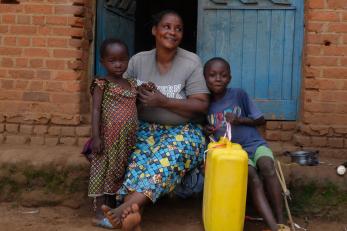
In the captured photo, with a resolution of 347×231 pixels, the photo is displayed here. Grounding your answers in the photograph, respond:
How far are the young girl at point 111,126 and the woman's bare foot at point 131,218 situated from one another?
1.19 feet

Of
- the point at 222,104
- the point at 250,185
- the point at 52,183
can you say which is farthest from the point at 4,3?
the point at 250,185

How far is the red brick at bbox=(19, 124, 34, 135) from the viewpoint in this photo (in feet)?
14.7

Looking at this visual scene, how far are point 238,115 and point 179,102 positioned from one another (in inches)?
17.0

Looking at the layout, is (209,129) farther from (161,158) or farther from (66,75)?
(66,75)

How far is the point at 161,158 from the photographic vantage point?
347cm

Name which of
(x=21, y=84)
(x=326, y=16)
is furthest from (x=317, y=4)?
(x=21, y=84)

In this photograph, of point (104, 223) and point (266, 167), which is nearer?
point (266, 167)

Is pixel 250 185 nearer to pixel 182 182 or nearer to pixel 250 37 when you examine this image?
pixel 182 182

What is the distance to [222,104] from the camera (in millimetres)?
3754

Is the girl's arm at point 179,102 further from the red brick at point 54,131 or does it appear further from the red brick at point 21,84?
the red brick at point 21,84

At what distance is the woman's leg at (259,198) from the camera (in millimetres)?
3254

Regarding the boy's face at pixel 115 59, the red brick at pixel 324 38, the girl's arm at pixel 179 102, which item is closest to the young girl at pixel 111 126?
the boy's face at pixel 115 59

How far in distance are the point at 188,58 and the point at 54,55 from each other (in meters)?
1.28

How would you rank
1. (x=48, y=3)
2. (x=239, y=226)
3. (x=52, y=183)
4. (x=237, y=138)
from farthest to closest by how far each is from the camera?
(x=48, y=3)
(x=52, y=183)
(x=237, y=138)
(x=239, y=226)
